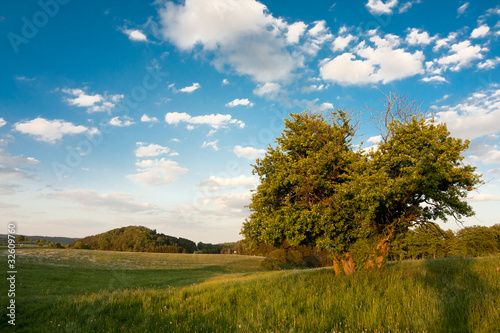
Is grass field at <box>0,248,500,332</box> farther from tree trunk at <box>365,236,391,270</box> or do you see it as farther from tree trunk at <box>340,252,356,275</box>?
tree trunk at <box>340,252,356,275</box>

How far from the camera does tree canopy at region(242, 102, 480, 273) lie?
A: 47.9ft

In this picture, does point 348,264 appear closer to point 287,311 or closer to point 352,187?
point 352,187

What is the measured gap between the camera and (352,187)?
1555 centimetres

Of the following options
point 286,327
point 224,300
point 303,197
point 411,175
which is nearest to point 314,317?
point 286,327

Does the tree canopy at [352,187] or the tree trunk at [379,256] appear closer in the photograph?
the tree canopy at [352,187]

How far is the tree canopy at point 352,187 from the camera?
14.6 metres

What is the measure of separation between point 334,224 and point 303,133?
7364 millimetres

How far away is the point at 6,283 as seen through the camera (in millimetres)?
30875

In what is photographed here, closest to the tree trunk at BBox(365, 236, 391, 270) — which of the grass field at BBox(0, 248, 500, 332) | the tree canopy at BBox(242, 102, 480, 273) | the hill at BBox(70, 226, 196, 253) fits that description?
the tree canopy at BBox(242, 102, 480, 273)

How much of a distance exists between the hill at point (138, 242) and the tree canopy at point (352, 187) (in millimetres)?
129703

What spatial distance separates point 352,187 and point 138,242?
151 meters

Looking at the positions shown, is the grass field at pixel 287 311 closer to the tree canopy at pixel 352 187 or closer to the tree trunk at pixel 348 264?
the tree canopy at pixel 352 187

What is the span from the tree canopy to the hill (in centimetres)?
12970

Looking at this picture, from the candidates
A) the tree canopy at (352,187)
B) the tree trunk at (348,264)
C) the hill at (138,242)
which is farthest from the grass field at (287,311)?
the hill at (138,242)
